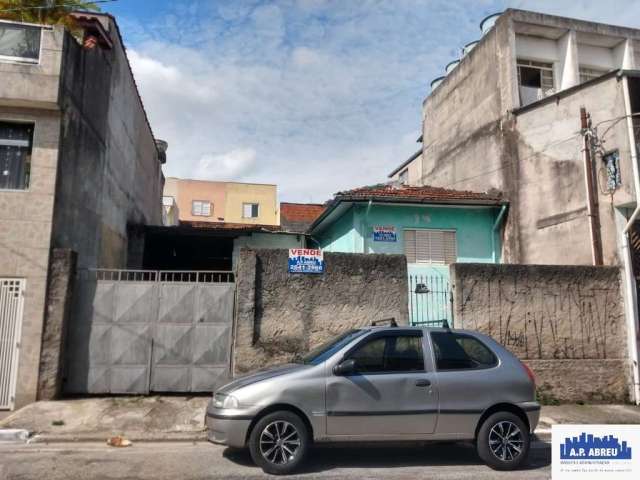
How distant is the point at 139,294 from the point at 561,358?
834 cm

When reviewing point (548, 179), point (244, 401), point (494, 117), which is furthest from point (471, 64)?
point (244, 401)

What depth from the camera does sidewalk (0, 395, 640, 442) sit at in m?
7.64

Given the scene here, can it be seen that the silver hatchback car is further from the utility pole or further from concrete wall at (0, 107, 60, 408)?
the utility pole

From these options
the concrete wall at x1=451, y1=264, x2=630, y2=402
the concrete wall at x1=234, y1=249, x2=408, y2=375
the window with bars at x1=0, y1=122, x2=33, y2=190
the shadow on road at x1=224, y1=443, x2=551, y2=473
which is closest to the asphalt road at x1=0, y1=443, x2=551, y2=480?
the shadow on road at x1=224, y1=443, x2=551, y2=473

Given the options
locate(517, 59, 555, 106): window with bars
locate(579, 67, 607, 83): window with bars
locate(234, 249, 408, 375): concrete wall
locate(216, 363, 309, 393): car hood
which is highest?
locate(579, 67, 607, 83): window with bars

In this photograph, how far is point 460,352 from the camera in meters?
6.56

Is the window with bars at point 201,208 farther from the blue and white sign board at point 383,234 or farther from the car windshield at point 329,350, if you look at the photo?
Result: the car windshield at point 329,350

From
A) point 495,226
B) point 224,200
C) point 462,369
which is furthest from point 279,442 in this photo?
point 224,200

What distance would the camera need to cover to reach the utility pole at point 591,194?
38.2 feet

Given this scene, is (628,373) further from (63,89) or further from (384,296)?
(63,89)

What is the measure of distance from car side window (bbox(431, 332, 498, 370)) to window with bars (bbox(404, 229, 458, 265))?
7456 millimetres

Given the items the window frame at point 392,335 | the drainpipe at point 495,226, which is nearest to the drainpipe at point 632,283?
the drainpipe at point 495,226

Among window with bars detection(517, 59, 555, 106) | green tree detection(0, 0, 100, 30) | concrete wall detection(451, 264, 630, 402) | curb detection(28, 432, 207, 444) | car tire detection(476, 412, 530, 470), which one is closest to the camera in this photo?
car tire detection(476, 412, 530, 470)

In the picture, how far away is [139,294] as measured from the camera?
9609 mm
